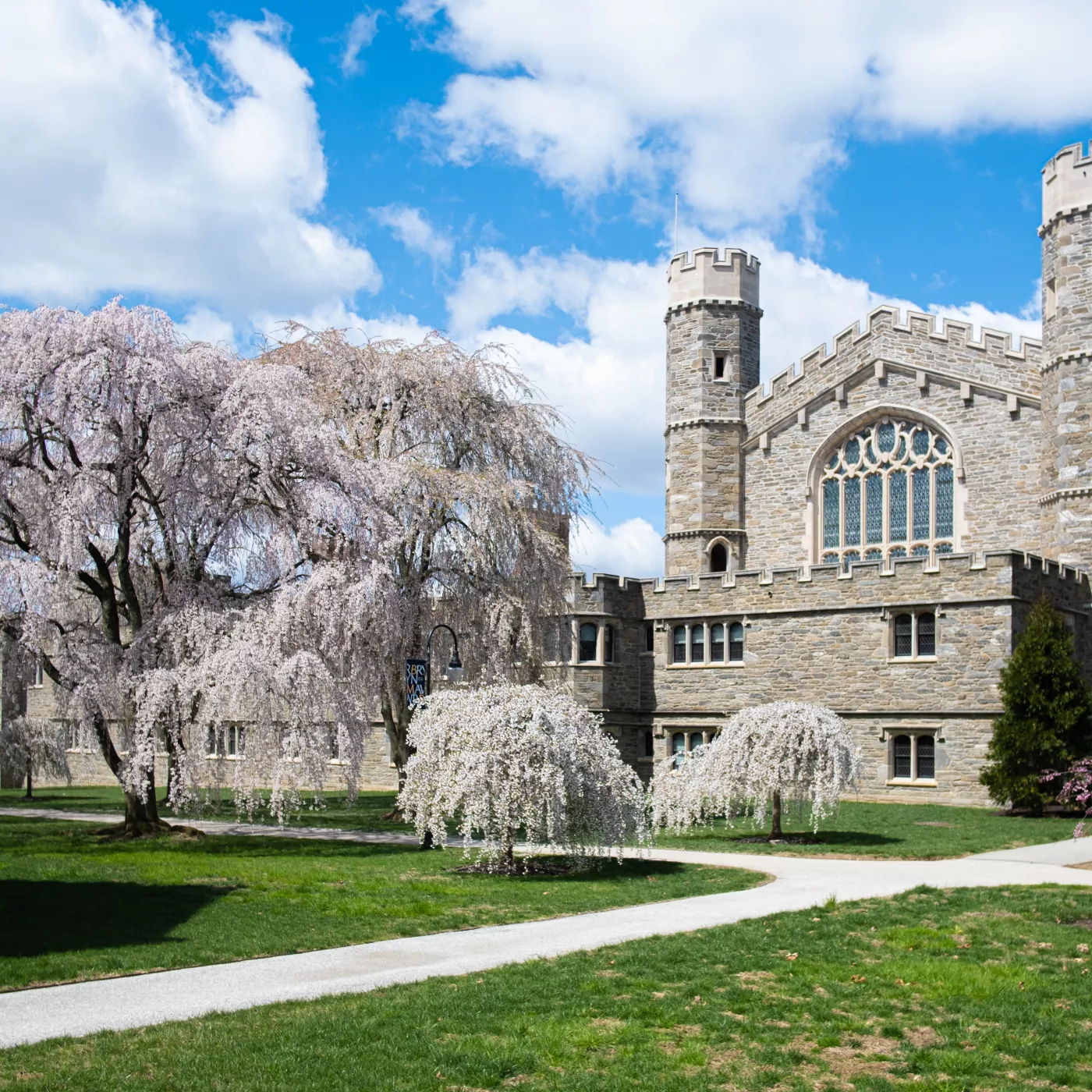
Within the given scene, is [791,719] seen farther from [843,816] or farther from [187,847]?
[187,847]

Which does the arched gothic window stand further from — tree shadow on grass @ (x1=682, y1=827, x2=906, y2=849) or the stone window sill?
tree shadow on grass @ (x1=682, y1=827, x2=906, y2=849)

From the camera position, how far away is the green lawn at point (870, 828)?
790 inches

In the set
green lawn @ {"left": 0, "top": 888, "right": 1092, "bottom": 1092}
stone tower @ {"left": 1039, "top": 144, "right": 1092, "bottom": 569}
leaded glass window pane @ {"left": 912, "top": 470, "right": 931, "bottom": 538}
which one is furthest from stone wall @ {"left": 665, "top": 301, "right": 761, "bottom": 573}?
green lawn @ {"left": 0, "top": 888, "right": 1092, "bottom": 1092}

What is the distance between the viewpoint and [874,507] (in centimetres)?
3650

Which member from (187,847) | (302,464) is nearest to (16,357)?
(302,464)

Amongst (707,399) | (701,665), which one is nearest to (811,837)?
(701,665)

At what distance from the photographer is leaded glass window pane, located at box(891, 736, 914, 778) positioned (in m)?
30.7

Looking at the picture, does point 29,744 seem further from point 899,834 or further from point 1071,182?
point 1071,182

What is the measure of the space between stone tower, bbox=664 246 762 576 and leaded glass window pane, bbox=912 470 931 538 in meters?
5.24

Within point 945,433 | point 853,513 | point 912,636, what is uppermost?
point 945,433

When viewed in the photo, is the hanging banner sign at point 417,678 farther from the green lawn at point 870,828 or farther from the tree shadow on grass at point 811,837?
the tree shadow on grass at point 811,837

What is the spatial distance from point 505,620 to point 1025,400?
17.1m

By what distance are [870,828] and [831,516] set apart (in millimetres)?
15493

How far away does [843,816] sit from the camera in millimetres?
25828
